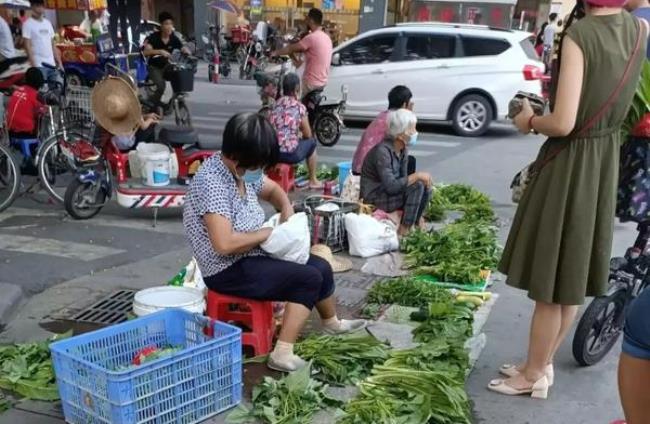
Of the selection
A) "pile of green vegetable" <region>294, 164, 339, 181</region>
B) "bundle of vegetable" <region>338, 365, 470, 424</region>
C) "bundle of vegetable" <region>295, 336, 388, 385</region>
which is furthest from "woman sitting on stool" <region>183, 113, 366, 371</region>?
"pile of green vegetable" <region>294, 164, 339, 181</region>

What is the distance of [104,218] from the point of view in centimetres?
663

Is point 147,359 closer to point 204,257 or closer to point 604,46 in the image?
point 204,257

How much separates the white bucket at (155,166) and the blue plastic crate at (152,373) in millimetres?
3075

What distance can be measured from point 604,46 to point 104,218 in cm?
510

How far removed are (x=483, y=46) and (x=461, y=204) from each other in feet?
18.1

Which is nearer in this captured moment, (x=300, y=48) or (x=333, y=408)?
(x=333, y=408)

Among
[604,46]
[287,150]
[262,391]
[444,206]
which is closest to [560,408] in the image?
[262,391]

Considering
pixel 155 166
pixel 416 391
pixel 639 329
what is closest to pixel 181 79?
pixel 155 166

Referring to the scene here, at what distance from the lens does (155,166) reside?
6285 mm

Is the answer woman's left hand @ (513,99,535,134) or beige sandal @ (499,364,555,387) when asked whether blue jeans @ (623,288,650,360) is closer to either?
woman's left hand @ (513,99,535,134)

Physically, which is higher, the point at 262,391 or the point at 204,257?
the point at 204,257

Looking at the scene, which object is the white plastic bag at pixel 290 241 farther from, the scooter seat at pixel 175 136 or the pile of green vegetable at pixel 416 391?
the scooter seat at pixel 175 136

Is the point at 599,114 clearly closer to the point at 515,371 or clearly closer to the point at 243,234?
the point at 515,371

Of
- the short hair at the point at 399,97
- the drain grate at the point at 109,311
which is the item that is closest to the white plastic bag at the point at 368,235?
the short hair at the point at 399,97
